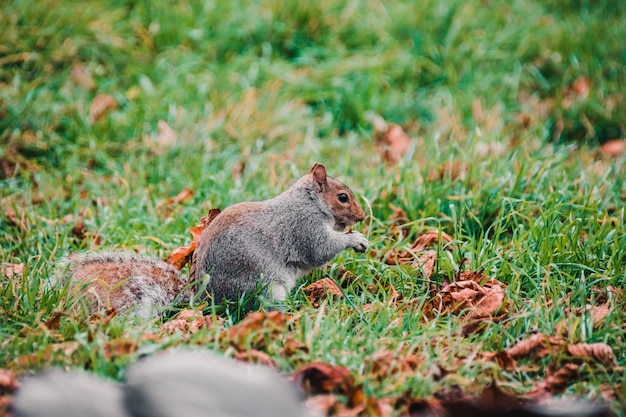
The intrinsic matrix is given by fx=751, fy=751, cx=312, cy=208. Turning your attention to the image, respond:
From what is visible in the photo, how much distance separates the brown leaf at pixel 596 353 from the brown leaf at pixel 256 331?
109 centimetres

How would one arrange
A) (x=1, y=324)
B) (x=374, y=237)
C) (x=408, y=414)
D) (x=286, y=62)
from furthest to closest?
(x=286, y=62), (x=374, y=237), (x=1, y=324), (x=408, y=414)

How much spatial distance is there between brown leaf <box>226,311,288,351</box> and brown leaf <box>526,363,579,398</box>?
36.8 inches

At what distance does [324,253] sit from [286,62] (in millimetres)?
2943

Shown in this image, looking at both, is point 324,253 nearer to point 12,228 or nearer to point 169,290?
point 169,290

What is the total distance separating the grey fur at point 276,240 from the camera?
10.6ft

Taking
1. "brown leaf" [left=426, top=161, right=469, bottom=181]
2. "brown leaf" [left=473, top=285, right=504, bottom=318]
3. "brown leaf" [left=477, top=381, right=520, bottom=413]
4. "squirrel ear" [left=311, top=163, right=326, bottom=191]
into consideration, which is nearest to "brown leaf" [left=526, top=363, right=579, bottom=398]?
"brown leaf" [left=477, top=381, right=520, bottom=413]

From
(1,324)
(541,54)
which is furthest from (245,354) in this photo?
(541,54)

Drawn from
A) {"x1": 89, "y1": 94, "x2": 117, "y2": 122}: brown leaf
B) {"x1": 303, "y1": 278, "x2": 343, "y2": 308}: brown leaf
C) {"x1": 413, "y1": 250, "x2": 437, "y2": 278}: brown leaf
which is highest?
{"x1": 89, "y1": 94, "x2": 117, "y2": 122}: brown leaf

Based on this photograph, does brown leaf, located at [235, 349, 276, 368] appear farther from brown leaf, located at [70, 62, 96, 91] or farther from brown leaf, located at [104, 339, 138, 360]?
brown leaf, located at [70, 62, 96, 91]

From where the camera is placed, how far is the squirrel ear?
3.48 m

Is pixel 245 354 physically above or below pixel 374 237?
above

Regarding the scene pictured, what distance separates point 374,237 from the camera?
3914 millimetres

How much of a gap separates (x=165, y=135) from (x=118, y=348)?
8.56 feet

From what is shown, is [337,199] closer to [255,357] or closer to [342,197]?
[342,197]
